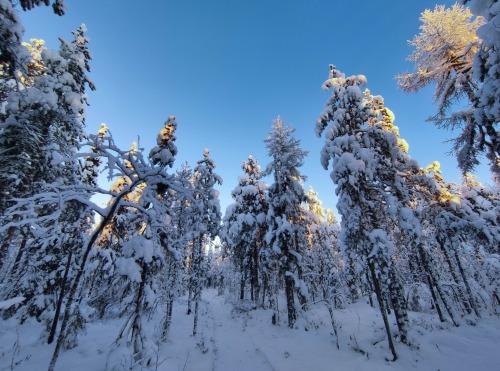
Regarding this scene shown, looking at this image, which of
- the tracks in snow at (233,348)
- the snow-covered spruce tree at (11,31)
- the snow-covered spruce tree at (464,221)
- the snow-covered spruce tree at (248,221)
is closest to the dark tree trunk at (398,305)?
the tracks in snow at (233,348)

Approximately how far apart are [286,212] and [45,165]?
13967 mm

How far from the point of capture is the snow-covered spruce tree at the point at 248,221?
22.5 meters

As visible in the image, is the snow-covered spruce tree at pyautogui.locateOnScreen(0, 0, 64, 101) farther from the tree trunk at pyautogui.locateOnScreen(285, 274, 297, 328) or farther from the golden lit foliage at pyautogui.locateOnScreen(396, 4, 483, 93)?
the tree trunk at pyautogui.locateOnScreen(285, 274, 297, 328)

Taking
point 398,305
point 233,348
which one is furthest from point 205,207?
point 398,305

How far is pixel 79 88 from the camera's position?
13039 mm

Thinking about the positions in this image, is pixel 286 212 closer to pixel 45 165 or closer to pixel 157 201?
pixel 157 201

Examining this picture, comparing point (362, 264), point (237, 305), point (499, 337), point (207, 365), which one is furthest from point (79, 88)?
point (499, 337)

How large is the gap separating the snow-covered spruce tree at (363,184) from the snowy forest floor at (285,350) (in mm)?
1285

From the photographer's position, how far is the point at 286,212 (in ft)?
56.8

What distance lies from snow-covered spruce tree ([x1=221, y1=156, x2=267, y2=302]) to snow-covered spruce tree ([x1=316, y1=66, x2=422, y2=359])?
10513 millimetres

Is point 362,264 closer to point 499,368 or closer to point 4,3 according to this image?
point 499,368

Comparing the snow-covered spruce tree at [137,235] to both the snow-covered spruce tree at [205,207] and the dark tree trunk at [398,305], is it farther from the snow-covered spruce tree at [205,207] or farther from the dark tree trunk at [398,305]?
the dark tree trunk at [398,305]

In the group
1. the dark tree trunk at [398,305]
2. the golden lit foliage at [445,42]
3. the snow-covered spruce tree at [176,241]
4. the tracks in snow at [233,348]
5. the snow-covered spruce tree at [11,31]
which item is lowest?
the tracks in snow at [233,348]

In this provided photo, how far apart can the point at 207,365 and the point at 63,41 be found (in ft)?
58.2
